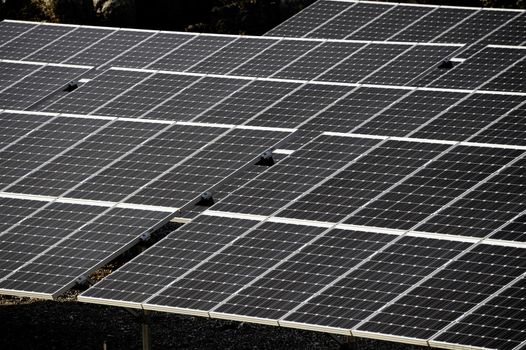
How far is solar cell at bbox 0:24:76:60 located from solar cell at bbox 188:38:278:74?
632 cm

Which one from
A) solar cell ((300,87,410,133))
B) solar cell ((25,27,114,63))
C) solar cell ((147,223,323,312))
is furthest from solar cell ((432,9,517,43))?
solar cell ((147,223,323,312))

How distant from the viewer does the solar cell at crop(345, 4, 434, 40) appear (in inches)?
1797

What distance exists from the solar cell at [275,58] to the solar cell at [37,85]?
513 centimetres

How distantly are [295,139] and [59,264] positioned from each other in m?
7.47

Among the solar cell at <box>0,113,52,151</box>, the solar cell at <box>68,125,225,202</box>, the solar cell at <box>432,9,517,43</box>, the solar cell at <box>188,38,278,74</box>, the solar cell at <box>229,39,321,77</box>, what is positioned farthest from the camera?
the solar cell at <box>432,9,517,43</box>

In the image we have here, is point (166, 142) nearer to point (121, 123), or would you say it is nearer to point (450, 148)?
point (121, 123)

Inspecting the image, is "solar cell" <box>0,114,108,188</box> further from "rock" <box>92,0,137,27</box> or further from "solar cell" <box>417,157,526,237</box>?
"rock" <box>92,0,137,27</box>

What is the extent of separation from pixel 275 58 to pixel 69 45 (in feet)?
23.9

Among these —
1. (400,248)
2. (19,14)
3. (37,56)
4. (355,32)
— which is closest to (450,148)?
(400,248)

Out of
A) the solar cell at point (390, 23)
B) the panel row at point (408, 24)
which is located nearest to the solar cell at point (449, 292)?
the panel row at point (408, 24)

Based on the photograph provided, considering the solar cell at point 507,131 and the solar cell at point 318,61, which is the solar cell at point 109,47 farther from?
the solar cell at point 507,131

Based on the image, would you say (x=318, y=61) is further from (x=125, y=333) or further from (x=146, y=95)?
(x=125, y=333)

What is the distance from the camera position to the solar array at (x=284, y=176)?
93.1 feet

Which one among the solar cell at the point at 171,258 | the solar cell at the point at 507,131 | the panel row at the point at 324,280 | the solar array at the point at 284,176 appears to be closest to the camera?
the panel row at the point at 324,280
